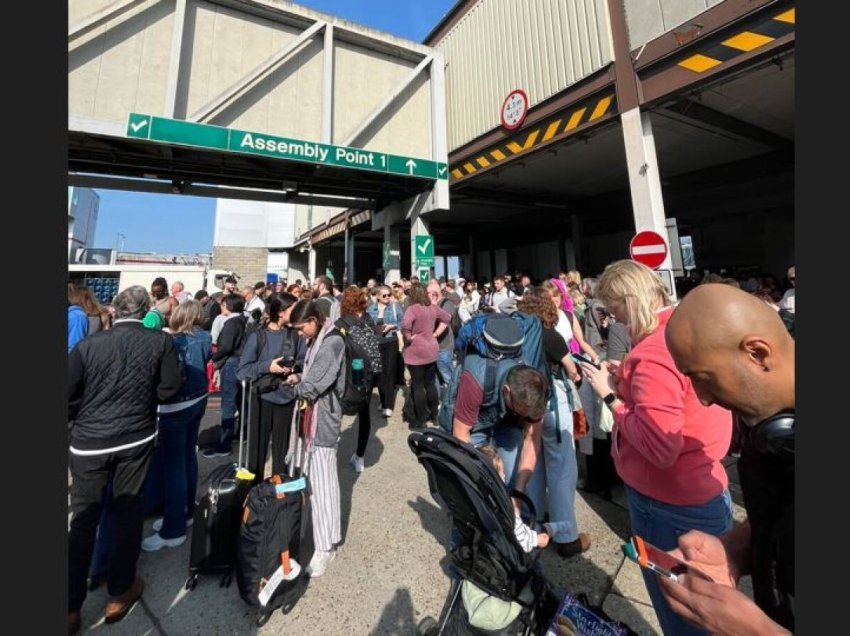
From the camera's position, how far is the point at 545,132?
8.01 m

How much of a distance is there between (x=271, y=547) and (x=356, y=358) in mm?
1561

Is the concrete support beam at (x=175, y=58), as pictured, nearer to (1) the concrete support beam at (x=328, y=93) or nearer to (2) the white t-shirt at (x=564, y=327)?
(1) the concrete support beam at (x=328, y=93)

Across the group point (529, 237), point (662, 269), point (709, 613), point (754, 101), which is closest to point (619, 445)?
point (709, 613)


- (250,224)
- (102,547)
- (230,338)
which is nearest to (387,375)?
(230,338)

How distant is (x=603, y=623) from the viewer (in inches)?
64.9

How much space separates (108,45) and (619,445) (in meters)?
11.2

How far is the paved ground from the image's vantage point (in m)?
2.20

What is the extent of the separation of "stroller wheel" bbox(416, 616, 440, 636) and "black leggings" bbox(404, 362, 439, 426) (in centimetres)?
314

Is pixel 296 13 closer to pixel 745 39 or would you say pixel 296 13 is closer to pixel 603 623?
pixel 745 39

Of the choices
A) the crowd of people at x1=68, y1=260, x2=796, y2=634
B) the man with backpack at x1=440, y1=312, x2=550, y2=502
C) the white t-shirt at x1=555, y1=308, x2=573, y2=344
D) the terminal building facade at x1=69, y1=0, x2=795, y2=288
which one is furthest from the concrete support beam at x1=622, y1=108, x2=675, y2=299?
the man with backpack at x1=440, y1=312, x2=550, y2=502

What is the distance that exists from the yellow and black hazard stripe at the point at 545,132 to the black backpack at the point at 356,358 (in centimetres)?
636

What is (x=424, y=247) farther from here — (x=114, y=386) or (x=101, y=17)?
(x=101, y=17)

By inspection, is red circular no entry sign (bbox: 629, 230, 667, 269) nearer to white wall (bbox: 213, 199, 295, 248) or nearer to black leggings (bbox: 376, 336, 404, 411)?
black leggings (bbox: 376, 336, 404, 411)

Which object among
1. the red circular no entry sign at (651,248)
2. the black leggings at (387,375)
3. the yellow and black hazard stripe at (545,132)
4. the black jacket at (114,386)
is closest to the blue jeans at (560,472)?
the black jacket at (114,386)
